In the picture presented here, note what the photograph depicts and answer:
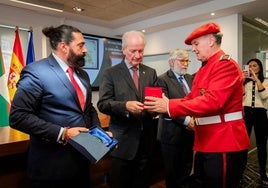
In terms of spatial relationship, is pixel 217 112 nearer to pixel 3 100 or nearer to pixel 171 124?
pixel 171 124

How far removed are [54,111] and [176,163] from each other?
1.38 metres

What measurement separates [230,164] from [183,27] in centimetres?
379

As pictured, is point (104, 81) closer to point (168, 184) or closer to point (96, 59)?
point (168, 184)

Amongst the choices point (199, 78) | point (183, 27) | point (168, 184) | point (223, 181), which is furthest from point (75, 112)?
point (183, 27)

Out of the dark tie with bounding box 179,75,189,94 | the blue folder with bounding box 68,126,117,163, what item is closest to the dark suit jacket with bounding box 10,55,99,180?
the blue folder with bounding box 68,126,117,163

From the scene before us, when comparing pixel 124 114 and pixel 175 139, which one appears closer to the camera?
pixel 124 114

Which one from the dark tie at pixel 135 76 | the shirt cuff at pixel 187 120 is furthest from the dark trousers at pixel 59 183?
the shirt cuff at pixel 187 120

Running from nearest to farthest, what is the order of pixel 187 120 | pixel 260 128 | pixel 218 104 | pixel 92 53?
pixel 218 104, pixel 187 120, pixel 260 128, pixel 92 53

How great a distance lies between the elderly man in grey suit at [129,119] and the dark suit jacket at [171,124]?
488 millimetres

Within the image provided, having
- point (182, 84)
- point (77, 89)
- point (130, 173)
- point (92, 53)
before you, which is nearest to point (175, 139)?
point (182, 84)

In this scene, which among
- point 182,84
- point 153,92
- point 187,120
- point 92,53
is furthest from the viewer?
point 92,53

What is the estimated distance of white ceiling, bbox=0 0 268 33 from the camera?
3.71 meters

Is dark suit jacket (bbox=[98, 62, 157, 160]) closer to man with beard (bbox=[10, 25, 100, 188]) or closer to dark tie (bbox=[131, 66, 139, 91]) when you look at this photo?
dark tie (bbox=[131, 66, 139, 91])

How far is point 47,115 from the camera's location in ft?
4.17
